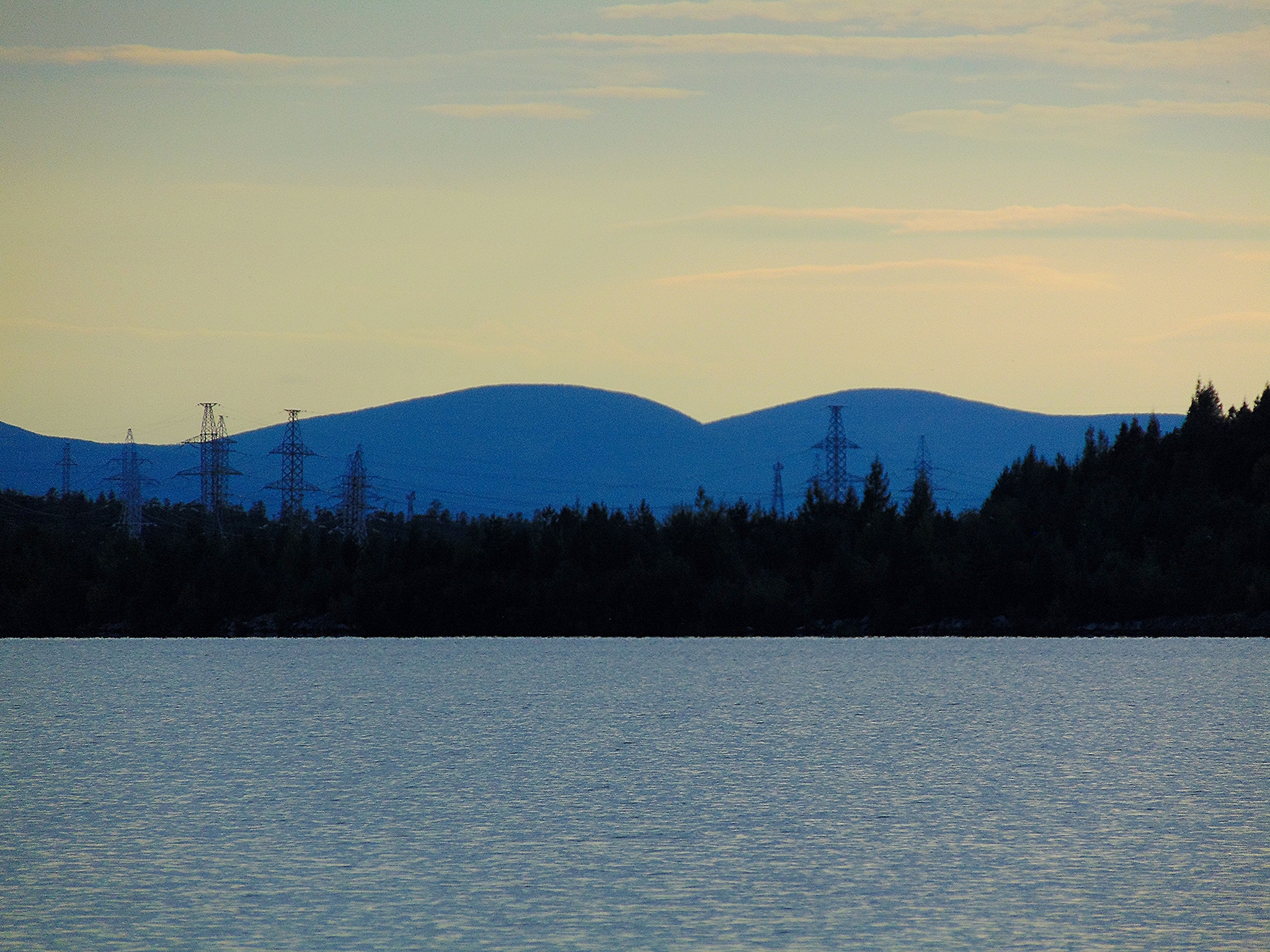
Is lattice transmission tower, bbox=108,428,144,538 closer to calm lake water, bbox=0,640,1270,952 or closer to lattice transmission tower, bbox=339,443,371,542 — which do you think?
lattice transmission tower, bbox=339,443,371,542

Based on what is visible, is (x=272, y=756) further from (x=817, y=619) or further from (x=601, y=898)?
(x=817, y=619)

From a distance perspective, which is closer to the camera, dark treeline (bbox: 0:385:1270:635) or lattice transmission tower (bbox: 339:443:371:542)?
lattice transmission tower (bbox: 339:443:371:542)

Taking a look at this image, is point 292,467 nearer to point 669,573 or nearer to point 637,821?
point 669,573

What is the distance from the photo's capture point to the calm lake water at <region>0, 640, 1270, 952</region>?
24.0 metres

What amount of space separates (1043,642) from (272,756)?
106552 millimetres

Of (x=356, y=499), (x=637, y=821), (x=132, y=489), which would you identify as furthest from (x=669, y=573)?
(x=637, y=821)

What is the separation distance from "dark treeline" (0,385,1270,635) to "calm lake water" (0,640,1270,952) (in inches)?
1936

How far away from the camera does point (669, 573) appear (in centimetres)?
13138

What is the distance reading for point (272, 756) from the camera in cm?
4997

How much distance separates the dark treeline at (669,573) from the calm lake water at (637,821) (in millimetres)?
49182

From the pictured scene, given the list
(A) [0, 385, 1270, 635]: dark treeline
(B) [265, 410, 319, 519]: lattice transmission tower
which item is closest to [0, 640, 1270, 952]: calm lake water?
(B) [265, 410, 319, 519]: lattice transmission tower

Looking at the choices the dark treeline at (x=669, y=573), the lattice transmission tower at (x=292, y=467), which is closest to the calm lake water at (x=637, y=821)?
the lattice transmission tower at (x=292, y=467)

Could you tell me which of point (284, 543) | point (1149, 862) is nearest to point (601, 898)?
point (1149, 862)

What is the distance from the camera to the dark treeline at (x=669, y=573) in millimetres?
129125
